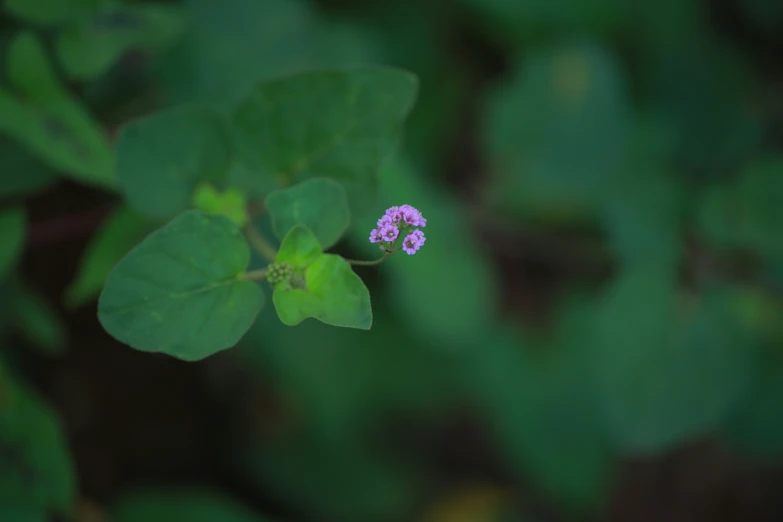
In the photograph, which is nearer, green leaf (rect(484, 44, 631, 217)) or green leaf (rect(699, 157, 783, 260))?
green leaf (rect(699, 157, 783, 260))

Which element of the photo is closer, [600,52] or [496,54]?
[600,52]

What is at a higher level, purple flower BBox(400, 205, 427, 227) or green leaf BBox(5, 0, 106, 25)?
green leaf BBox(5, 0, 106, 25)

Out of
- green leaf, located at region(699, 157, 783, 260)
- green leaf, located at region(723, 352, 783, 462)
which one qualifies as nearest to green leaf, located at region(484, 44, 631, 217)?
green leaf, located at region(699, 157, 783, 260)

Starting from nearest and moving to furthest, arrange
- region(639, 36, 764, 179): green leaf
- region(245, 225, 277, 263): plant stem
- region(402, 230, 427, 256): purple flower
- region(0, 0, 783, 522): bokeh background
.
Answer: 1. region(402, 230, 427, 256): purple flower
2. region(245, 225, 277, 263): plant stem
3. region(0, 0, 783, 522): bokeh background
4. region(639, 36, 764, 179): green leaf

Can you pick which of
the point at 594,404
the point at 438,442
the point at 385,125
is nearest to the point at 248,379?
the point at 438,442

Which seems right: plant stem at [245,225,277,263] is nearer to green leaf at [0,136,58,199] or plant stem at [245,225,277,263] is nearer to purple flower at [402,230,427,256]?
purple flower at [402,230,427,256]

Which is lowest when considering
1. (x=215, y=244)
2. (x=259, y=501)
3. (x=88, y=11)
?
(x=215, y=244)

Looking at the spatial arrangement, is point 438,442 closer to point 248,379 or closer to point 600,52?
point 248,379
